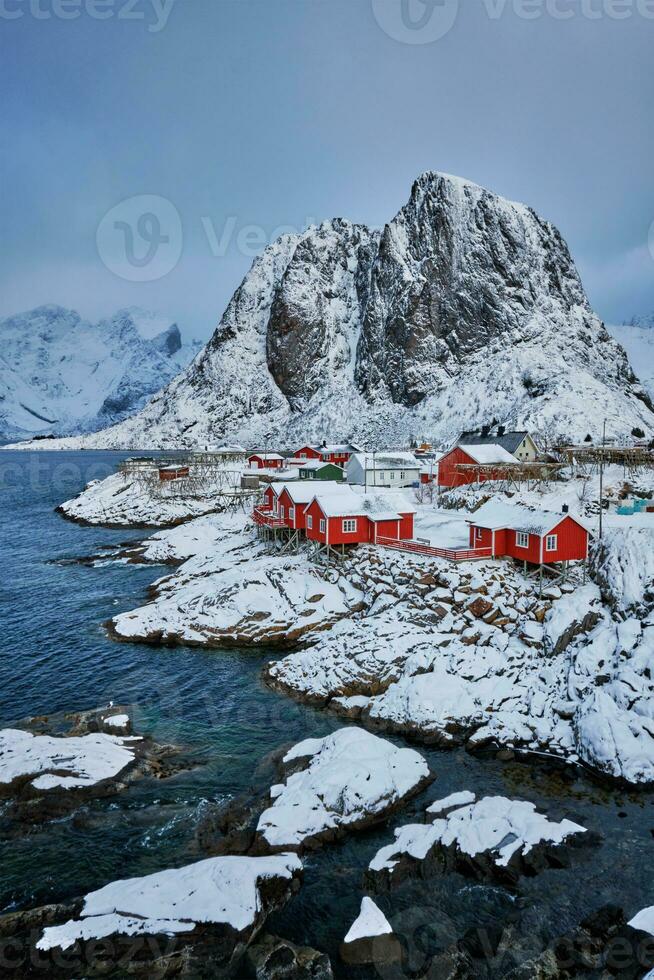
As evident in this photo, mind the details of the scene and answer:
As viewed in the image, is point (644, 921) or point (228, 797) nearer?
point (644, 921)

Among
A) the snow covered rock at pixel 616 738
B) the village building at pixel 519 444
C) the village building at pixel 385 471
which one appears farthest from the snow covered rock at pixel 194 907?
the village building at pixel 519 444

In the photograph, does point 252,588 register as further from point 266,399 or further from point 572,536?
point 266,399

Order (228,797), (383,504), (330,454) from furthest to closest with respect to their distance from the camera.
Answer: (330,454), (383,504), (228,797)

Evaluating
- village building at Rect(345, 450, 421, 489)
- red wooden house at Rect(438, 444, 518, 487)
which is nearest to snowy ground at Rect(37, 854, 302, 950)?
red wooden house at Rect(438, 444, 518, 487)

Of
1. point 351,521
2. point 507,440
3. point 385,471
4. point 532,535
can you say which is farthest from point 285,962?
point 507,440

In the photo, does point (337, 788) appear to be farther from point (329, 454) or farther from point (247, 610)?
point (329, 454)

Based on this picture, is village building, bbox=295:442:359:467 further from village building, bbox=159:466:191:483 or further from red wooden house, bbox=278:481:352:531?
red wooden house, bbox=278:481:352:531
